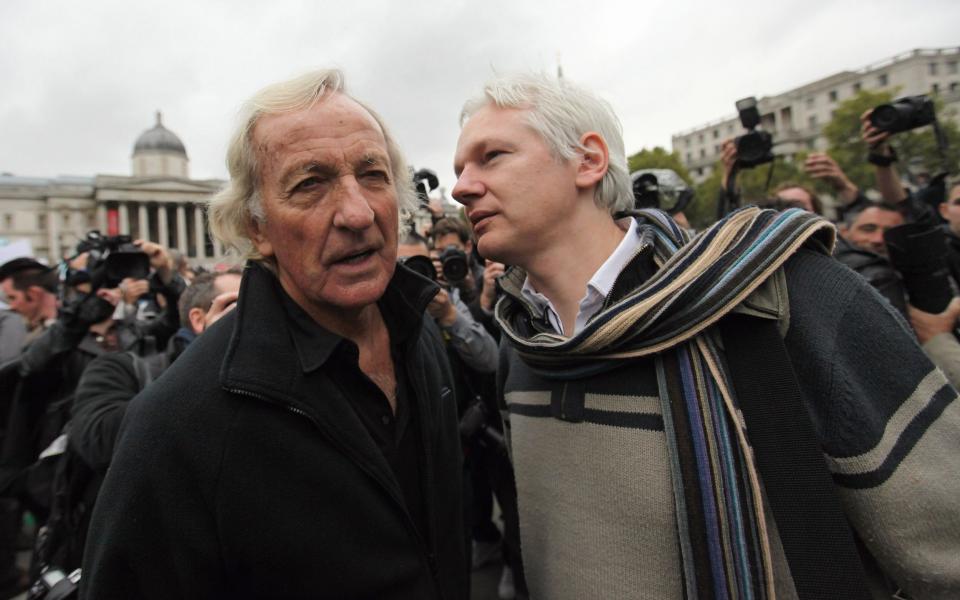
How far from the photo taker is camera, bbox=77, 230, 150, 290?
3.25 metres

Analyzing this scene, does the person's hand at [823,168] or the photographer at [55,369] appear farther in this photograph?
the person's hand at [823,168]

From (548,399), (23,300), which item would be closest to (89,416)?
(548,399)

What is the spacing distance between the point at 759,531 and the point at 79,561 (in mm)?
2746

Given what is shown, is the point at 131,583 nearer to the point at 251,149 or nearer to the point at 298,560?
the point at 298,560

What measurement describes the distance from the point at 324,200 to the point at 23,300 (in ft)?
14.0

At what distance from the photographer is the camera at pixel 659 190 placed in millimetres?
3465

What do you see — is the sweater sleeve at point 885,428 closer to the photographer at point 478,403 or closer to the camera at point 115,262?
the photographer at point 478,403

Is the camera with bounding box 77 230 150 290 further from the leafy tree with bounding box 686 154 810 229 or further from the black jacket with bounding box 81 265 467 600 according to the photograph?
the leafy tree with bounding box 686 154 810 229

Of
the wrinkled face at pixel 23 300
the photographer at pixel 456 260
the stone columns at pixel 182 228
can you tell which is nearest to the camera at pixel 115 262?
the wrinkled face at pixel 23 300

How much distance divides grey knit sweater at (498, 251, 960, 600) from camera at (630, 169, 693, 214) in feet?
6.88

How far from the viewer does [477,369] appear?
357 cm

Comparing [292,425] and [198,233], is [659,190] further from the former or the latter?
[198,233]

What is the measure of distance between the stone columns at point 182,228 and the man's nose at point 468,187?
224ft

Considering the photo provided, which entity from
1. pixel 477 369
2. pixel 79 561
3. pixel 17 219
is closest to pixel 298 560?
pixel 79 561
